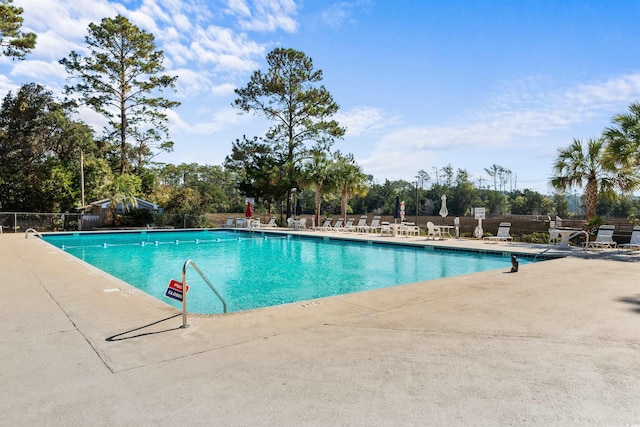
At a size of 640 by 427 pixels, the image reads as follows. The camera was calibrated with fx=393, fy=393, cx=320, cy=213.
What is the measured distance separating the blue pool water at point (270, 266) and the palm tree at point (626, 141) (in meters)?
5.29

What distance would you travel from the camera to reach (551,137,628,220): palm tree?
14508 mm

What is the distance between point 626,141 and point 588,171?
7.12 feet

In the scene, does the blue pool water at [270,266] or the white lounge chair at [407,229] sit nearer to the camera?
the blue pool water at [270,266]

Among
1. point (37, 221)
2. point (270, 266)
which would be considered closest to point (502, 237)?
point (270, 266)

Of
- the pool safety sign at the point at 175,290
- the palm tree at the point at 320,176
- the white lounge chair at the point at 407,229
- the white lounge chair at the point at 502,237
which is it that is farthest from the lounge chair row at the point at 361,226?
the pool safety sign at the point at 175,290

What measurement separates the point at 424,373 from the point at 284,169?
83.4 ft

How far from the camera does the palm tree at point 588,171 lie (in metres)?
14.5

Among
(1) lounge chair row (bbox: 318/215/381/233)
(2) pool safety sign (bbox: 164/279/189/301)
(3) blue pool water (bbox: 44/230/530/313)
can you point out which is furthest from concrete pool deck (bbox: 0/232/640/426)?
(1) lounge chair row (bbox: 318/215/381/233)

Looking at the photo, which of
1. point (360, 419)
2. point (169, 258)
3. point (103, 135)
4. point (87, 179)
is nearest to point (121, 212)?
A: point (87, 179)

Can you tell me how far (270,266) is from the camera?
11.5 metres

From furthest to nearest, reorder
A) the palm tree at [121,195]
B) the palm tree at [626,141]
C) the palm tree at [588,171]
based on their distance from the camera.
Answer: the palm tree at [121,195] → the palm tree at [588,171] → the palm tree at [626,141]

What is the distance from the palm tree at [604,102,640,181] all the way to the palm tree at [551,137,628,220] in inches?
17.5

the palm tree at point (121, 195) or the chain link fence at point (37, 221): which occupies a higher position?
the palm tree at point (121, 195)

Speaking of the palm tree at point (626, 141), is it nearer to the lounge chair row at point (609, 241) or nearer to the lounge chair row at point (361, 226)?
the lounge chair row at point (609, 241)
